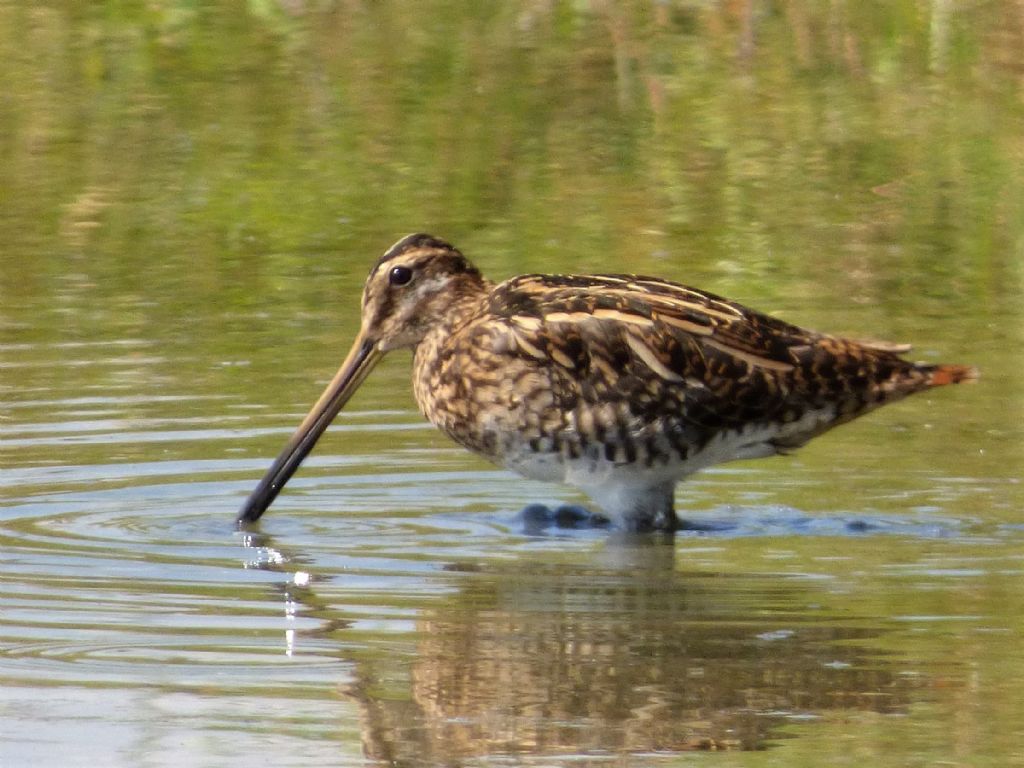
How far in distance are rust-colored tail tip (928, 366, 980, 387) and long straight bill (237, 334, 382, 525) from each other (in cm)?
180

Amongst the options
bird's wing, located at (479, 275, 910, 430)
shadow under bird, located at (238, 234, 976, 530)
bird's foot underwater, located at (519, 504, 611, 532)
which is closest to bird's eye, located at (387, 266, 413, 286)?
shadow under bird, located at (238, 234, 976, 530)

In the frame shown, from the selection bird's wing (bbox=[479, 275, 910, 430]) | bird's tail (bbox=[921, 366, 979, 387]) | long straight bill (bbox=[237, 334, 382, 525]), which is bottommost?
long straight bill (bbox=[237, 334, 382, 525])

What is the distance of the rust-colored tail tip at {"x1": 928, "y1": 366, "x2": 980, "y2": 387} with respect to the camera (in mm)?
7461

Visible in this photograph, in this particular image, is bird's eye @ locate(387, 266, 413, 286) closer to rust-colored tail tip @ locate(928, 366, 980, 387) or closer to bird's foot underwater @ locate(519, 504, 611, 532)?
bird's foot underwater @ locate(519, 504, 611, 532)

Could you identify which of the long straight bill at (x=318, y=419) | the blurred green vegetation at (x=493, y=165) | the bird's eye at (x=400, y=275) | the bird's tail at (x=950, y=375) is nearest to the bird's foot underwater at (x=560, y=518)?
the long straight bill at (x=318, y=419)

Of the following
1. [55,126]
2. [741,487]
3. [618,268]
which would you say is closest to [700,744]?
[741,487]

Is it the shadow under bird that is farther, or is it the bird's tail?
the bird's tail

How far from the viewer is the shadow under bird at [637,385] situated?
7.34m

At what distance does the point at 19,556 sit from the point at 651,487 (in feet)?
6.15

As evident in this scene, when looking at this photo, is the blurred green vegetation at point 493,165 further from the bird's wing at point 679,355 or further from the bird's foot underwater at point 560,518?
the bird's foot underwater at point 560,518

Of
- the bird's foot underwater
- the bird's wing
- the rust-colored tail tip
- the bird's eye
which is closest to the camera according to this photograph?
the bird's wing

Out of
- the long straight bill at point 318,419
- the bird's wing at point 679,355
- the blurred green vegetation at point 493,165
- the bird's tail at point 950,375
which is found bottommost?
the blurred green vegetation at point 493,165

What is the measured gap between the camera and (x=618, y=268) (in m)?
11.0

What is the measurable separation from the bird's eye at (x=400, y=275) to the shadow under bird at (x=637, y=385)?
1.07 feet
